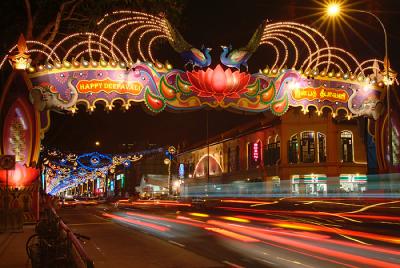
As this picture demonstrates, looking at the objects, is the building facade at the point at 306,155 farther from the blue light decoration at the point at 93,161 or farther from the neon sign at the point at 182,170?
the neon sign at the point at 182,170

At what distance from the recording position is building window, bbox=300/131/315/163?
4956 cm

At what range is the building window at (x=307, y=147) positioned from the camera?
163 ft

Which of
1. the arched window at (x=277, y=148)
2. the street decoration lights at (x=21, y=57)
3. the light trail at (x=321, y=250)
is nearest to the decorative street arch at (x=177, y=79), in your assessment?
the street decoration lights at (x=21, y=57)

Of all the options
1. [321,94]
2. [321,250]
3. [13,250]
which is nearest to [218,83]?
[321,94]

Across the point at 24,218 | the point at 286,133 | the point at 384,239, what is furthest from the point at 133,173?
the point at 384,239

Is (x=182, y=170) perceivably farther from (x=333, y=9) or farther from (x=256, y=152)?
(x=333, y=9)

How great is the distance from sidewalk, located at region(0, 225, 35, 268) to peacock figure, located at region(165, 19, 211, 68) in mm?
9140

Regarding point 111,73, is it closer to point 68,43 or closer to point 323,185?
point 68,43

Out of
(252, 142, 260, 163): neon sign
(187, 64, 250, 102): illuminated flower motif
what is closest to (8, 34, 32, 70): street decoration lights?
(187, 64, 250, 102): illuminated flower motif

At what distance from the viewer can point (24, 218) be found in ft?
71.8

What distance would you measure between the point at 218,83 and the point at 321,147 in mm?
29734

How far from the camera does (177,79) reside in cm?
2133

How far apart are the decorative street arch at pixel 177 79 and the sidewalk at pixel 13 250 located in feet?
9.28

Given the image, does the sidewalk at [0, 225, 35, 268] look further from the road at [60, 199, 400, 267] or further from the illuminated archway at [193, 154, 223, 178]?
the illuminated archway at [193, 154, 223, 178]
